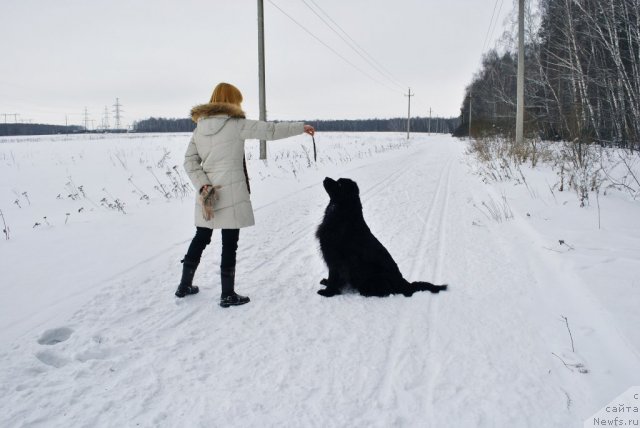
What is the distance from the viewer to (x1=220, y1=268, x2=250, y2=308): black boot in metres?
3.24

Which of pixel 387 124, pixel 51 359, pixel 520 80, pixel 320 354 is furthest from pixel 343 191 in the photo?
pixel 387 124

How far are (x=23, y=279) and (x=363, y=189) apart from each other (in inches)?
262

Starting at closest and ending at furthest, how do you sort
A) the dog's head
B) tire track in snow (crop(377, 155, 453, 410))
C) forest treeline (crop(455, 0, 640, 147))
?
tire track in snow (crop(377, 155, 453, 410)) < the dog's head < forest treeline (crop(455, 0, 640, 147))

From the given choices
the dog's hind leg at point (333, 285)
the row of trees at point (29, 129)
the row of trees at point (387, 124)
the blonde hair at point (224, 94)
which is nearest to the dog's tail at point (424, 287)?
the dog's hind leg at point (333, 285)

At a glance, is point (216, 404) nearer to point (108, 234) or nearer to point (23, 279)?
point (23, 279)

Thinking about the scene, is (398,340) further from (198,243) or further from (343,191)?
(198,243)

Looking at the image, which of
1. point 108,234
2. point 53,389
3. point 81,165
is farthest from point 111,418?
point 81,165

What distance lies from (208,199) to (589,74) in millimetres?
19950

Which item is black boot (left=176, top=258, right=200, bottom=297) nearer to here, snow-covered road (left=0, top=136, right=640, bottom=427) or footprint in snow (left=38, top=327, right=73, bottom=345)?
snow-covered road (left=0, top=136, right=640, bottom=427)

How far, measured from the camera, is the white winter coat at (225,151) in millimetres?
3193

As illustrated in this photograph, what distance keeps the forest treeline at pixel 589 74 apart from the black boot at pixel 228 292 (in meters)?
6.84

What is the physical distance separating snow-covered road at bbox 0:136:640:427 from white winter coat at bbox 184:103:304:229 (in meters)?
0.79

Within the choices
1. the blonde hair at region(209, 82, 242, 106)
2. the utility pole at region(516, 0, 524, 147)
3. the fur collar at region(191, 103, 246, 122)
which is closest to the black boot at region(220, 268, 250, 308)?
the fur collar at region(191, 103, 246, 122)

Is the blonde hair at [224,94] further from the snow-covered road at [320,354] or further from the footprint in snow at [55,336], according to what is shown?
the footprint in snow at [55,336]
